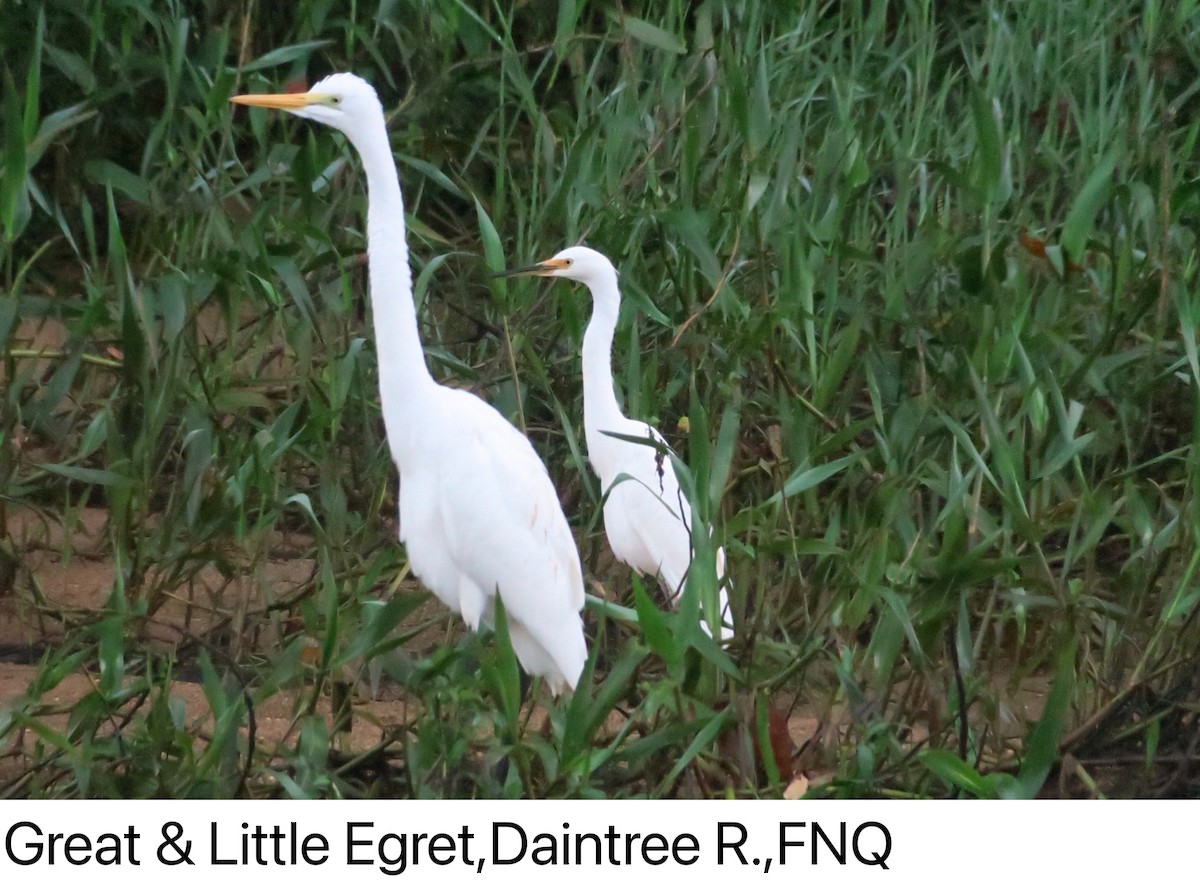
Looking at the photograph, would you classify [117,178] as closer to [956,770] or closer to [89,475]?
[89,475]

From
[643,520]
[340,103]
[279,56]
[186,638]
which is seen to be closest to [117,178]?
[279,56]

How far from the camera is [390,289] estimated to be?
232 cm

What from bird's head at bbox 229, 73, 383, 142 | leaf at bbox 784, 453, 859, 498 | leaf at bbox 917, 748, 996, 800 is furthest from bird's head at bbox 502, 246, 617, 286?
leaf at bbox 917, 748, 996, 800

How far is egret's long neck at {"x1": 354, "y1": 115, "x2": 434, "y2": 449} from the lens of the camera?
2273mm

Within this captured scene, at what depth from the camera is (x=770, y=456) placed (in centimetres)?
279

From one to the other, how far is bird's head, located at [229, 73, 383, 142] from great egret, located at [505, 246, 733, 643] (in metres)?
0.48

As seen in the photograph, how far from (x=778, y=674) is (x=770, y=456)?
91cm

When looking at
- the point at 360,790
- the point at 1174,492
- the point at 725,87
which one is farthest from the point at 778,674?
the point at 725,87

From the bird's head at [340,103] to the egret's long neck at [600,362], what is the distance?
59cm

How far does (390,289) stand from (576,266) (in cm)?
48

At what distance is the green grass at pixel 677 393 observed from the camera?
1.88 m

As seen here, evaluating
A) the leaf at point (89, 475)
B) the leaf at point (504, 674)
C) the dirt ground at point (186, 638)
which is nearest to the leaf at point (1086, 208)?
the dirt ground at point (186, 638)

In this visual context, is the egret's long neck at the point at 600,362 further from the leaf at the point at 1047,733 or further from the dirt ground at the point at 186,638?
the leaf at the point at 1047,733

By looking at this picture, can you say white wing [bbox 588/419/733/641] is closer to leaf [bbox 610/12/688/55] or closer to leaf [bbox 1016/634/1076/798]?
leaf [bbox 610/12/688/55]
